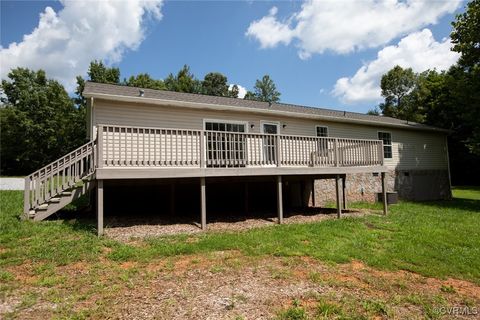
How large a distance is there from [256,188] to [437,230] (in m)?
6.98

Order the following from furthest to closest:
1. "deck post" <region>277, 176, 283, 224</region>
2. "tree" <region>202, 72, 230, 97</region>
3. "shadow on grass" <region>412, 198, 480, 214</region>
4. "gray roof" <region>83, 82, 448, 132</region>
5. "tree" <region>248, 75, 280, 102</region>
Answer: "tree" <region>248, 75, 280, 102</region>, "tree" <region>202, 72, 230, 97</region>, "shadow on grass" <region>412, 198, 480, 214</region>, "gray roof" <region>83, 82, 448, 132</region>, "deck post" <region>277, 176, 283, 224</region>

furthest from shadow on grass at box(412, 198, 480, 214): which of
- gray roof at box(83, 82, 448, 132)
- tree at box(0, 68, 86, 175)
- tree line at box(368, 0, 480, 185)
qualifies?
tree at box(0, 68, 86, 175)

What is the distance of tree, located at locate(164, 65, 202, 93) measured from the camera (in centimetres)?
4056

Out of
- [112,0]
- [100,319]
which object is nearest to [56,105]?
[112,0]

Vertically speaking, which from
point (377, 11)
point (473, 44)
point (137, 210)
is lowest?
point (137, 210)

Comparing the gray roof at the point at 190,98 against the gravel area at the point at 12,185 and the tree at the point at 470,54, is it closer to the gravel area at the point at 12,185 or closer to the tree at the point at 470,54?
the tree at the point at 470,54

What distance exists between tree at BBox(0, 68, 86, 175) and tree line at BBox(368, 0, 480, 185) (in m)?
34.0

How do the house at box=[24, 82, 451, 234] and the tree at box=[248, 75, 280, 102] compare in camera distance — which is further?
the tree at box=[248, 75, 280, 102]

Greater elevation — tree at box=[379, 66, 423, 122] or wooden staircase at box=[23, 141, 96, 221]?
tree at box=[379, 66, 423, 122]

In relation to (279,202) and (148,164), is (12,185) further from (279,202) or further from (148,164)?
(279,202)

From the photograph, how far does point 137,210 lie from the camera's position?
10.8 m

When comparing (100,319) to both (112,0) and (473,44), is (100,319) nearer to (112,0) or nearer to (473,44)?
(112,0)

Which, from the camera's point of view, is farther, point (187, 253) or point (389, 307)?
point (187, 253)

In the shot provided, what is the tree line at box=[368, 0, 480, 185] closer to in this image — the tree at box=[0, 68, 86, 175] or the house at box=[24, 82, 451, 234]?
the house at box=[24, 82, 451, 234]
